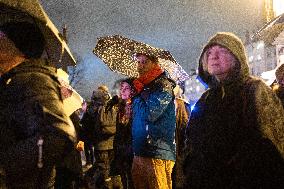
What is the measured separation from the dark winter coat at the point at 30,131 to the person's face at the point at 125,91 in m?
4.09

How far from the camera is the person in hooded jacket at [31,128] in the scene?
2.36 m

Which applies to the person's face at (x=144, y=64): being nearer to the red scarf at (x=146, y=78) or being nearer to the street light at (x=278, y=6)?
the red scarf at (x=146, y=78)

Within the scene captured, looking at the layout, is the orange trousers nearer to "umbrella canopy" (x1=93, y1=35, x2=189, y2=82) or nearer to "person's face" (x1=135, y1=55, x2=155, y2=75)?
"person's face" (x1=135, y1=55, x2=155, y2=75)

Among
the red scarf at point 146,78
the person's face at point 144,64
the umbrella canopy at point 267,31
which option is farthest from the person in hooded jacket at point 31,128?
the umbrella canopy at point 267,31

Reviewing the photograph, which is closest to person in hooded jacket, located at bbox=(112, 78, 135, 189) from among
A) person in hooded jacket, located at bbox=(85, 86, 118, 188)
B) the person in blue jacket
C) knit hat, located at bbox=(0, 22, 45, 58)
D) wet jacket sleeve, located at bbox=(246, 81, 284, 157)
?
the person in blue jacket

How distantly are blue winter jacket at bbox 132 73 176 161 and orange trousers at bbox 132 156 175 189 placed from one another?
0.24ft

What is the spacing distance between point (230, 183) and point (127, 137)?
3.44 meters

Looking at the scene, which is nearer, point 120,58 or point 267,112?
point 267,112

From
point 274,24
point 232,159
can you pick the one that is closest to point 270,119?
point 232,159

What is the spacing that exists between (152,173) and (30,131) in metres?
2.94

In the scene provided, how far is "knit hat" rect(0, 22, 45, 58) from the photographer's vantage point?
9.30 feet

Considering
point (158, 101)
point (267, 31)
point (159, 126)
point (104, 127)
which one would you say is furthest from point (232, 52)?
point (267, 31)

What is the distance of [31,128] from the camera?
2.40 meters

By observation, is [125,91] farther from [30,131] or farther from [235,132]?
[30,131]
